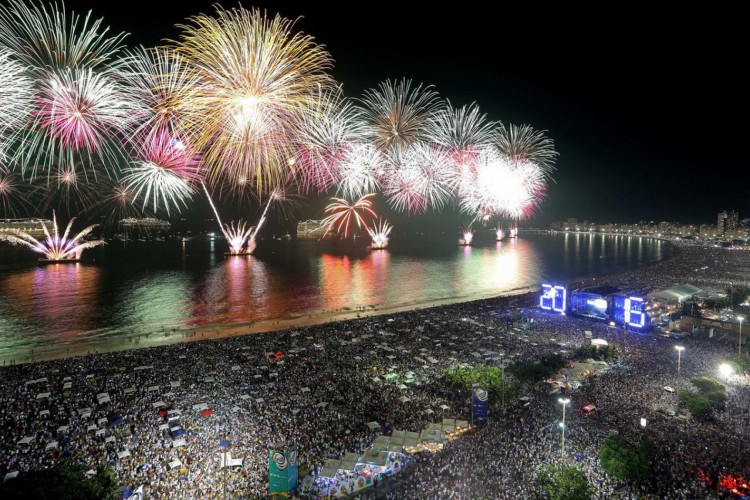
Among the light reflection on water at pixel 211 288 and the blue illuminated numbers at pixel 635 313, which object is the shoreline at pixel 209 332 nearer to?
the light reflection on water at pixel 211 288

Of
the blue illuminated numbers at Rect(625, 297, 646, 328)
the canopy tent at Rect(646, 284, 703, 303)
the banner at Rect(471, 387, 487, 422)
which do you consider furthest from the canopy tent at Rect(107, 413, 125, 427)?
the canopy tent at Rect(646, 284, 703, 303)

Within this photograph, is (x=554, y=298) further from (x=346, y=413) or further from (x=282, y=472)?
(x=282, y=472)

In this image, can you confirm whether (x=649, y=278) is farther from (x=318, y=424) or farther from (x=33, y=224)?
(x=33, y=224)

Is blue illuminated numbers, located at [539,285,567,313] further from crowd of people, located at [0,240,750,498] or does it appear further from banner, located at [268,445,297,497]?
banner, located at [268,445,297,497]

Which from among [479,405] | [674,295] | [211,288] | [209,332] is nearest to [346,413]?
[479,405]

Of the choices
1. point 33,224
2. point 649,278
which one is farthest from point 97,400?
point 33,224
